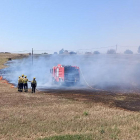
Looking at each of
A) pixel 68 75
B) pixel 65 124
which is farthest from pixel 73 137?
pixel 68 75

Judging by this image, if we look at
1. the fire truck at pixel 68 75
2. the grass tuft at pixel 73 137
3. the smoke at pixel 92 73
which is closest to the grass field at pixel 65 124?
the grass tuft at pixel 73 137

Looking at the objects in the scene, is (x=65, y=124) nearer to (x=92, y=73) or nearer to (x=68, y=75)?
(x=68, y=75)

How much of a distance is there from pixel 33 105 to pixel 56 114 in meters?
2.98

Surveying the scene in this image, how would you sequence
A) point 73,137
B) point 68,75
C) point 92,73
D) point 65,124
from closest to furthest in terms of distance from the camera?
point 73,137
point 65,124
point 68,75
point 92,73

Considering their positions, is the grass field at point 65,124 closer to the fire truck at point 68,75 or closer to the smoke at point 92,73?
the fire truck at point 68,75

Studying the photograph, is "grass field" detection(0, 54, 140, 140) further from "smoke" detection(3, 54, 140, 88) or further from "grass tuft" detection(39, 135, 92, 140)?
"smoke" detection(3, 54, 140, 88)

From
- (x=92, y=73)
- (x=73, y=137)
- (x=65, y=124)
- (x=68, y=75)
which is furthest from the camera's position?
(x=92, y=73)

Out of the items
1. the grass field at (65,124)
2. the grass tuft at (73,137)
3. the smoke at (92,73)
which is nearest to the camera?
the grass tuft at (73,137)

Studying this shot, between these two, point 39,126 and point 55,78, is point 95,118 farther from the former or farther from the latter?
point 55,78

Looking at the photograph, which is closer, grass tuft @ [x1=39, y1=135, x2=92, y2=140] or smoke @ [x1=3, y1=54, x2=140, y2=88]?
grass tuft @ [x1=39, y1=135, x2=92, y2=140]

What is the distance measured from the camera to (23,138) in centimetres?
757

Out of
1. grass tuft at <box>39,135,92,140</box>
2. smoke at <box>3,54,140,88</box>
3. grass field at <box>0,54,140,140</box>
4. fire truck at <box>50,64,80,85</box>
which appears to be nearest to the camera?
grass tuft at <box>39,135,92,140</box>

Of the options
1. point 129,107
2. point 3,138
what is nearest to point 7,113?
point 3,138

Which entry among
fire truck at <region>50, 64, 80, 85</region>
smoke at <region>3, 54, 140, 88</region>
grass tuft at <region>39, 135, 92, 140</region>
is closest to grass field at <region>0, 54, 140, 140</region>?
grass tuft at <region>39, 135, 92, 140</region>
